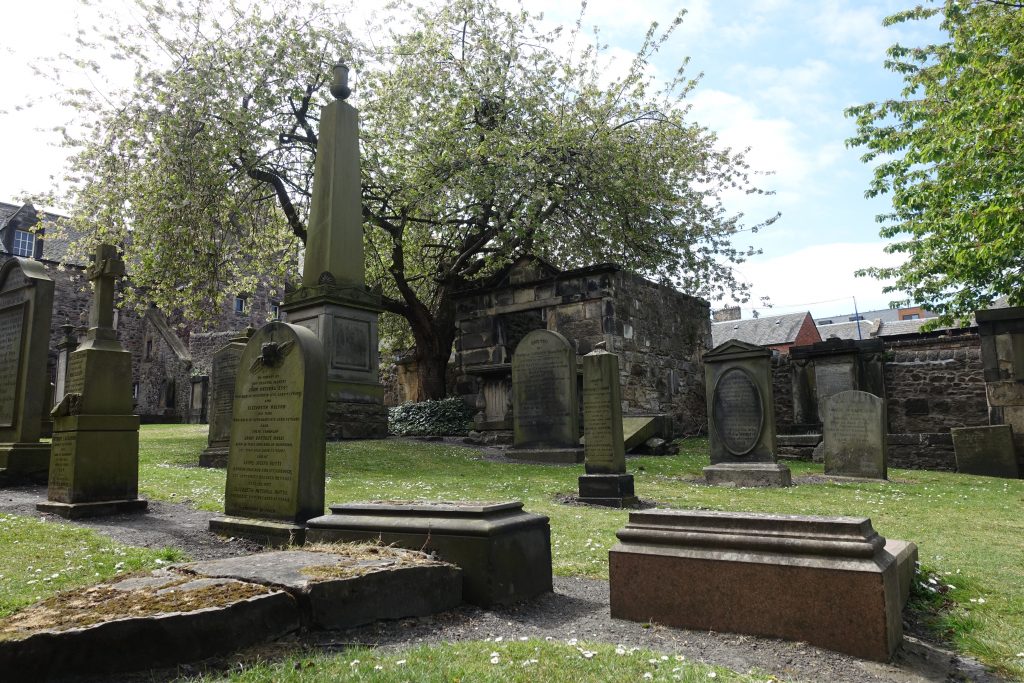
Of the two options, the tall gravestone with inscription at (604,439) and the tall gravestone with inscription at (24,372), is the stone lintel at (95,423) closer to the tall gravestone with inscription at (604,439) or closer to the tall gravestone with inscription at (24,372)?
the tall gravestone with inscription at (24,372)

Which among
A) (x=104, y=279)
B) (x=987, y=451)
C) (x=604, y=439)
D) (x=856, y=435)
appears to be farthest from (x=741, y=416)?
(x=104, y=279)

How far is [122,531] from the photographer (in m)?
5.87

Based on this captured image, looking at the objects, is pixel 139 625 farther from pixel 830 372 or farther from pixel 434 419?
pixel 830 372

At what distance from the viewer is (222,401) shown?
11.2 metres

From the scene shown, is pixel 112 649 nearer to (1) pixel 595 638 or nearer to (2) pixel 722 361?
(1) pixel 595 638

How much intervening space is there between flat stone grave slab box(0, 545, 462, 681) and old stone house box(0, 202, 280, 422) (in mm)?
28997

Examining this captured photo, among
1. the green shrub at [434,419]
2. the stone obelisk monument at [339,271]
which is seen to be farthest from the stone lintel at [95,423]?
the green shrub at [434,419]

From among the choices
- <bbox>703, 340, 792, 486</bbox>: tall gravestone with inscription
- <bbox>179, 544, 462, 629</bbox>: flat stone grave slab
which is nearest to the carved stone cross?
<bbox>179, 544, 462, 629</bbox>: flat stone grave slab

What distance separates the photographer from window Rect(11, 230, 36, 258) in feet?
104

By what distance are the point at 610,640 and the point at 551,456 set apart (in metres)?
9.65

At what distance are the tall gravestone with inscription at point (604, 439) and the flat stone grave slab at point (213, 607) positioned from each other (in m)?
5.00

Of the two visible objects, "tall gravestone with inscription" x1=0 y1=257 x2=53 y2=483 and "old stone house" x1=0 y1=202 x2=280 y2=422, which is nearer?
"tall gravestone with inscription" x1=0 y1=257 x2=53 y2=483

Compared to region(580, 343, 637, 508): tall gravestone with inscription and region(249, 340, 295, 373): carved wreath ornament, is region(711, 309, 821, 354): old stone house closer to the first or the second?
region(580, 343, 637, 508): tall gravestone with inscription

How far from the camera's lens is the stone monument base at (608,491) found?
27.8ft
